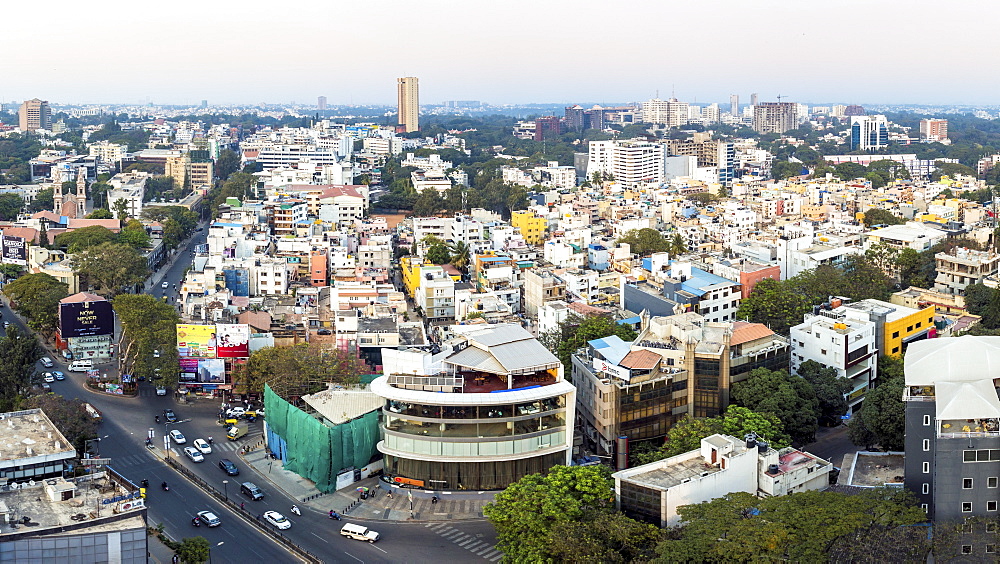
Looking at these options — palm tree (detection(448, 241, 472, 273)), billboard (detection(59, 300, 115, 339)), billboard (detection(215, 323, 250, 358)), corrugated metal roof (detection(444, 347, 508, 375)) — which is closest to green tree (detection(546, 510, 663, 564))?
corrugated metal roof (detection(444, 347, 508, 375))

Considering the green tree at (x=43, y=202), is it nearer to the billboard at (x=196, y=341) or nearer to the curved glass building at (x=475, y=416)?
the billboard at (x=196, y=341)

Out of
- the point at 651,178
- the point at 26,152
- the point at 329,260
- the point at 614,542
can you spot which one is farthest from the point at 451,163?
the point at 614,542

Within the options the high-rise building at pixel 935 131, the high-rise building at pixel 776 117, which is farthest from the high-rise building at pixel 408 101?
the high-rise building at pixel 935 131

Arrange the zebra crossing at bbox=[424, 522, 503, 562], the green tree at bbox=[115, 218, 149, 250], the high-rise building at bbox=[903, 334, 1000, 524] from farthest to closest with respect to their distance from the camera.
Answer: the green tree at bbox=[115, 218, 149, 250] → the zebra crossing at bbox=[424, 522, 503, 562] → the high-rise building at bbox=[903, 334, 1000, 524]

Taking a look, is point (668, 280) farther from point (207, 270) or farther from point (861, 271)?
point (207, 270)

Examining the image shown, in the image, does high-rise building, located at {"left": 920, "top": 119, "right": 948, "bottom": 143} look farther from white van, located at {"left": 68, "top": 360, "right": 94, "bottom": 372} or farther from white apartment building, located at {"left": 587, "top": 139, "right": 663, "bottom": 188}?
white van, located at {"left": 68, "top": 360, "right": 94, "bottom": 372}

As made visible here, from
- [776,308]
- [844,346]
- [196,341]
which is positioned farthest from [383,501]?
[776,308]

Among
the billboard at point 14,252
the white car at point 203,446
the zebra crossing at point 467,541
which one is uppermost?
the billboard at point 14,252
